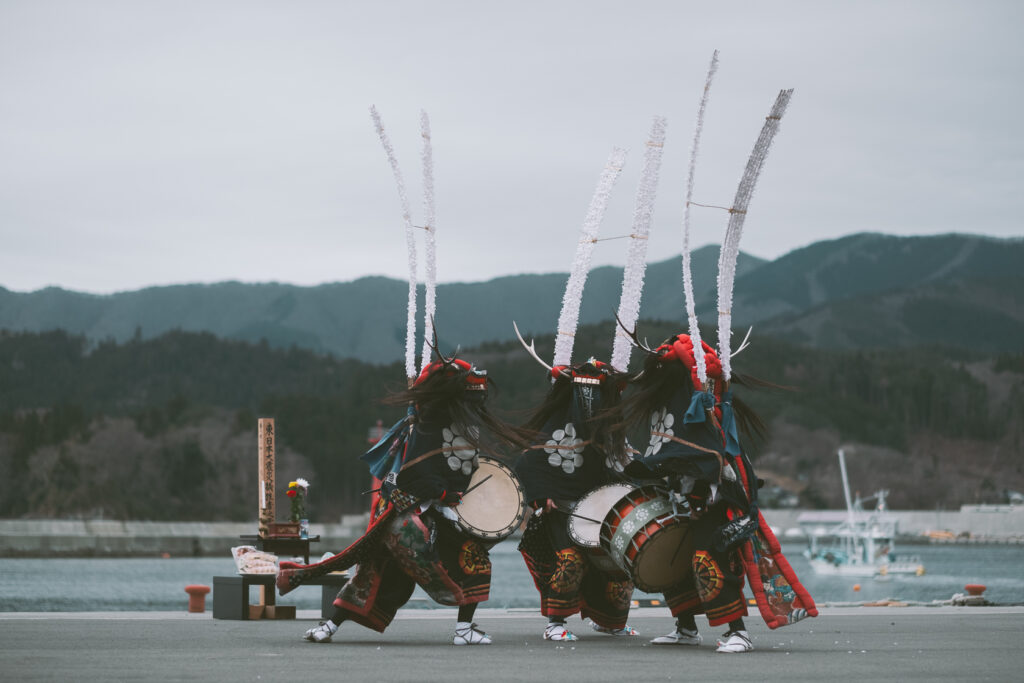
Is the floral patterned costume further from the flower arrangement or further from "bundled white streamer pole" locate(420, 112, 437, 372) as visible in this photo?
the flower arrangement

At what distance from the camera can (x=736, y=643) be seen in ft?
38.1

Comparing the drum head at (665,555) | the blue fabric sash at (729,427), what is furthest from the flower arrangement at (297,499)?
the blue fabric sash at (729,427)

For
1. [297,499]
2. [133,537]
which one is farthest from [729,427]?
[133,537]

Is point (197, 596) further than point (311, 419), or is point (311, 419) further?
point (311, 419)

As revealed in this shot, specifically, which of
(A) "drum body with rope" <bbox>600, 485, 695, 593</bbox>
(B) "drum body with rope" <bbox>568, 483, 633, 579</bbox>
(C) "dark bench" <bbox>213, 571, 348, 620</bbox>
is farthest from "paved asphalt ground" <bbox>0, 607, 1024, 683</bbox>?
(B) "drum body with rope" <bbox>568, 483, 633, 579</bbox>

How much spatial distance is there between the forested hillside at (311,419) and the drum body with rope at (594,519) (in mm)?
89128

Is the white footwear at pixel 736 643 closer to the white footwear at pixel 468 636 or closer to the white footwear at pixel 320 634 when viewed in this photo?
the white footwear at pixel 468 636

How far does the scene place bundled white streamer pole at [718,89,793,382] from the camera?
1209 centimetres

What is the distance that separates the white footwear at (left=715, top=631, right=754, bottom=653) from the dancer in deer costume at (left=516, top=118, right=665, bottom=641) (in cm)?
140

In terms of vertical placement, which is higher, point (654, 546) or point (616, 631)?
point (654, 546)

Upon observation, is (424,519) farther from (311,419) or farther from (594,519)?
(311,419)

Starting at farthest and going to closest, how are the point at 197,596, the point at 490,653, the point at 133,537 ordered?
the point at 133,537, the point at 197,596, the point at 490,653

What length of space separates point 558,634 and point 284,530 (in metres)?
5.66

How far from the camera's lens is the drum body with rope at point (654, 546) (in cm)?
1221
